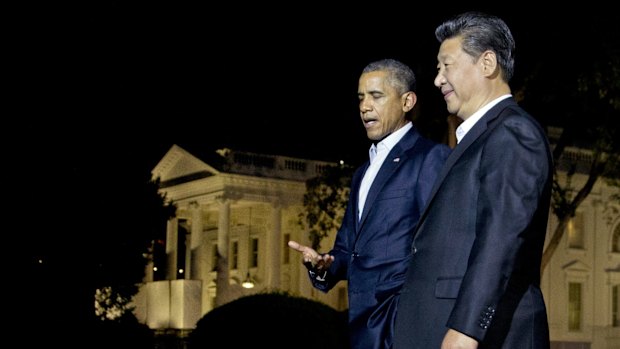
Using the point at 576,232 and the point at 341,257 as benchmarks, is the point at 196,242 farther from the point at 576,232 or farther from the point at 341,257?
the point at 341,257

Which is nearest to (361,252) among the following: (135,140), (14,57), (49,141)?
(14,57)

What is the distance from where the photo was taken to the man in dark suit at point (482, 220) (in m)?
4.56

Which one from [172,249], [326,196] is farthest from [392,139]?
[172,249]

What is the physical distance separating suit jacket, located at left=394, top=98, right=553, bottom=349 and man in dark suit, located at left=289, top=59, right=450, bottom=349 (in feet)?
5.92

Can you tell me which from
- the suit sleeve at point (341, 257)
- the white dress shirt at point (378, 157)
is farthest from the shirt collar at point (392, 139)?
the suit sleeve at point (341, 257)

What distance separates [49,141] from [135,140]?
3214 millimetres

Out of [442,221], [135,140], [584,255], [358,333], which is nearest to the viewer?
[442,221]

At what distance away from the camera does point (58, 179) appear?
85.5 ft

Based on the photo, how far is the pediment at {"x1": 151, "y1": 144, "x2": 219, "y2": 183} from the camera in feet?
214

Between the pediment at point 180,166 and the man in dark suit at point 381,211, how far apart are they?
56.3m

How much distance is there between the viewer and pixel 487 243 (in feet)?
15.0

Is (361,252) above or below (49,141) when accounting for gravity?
below

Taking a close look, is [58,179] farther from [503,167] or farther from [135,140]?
[503,167]

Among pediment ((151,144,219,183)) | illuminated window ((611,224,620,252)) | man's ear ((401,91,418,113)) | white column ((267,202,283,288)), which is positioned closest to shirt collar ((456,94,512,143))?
man's ear ((401,91,418,113))
